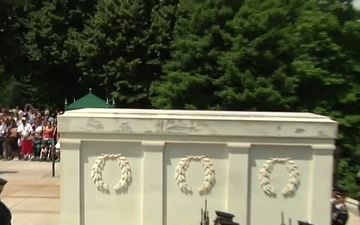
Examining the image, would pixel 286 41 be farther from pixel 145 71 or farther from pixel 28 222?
pixel 28 222

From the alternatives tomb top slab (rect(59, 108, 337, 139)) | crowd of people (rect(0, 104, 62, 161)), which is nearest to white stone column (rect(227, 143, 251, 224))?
tomb top slab (rect(59, 108, 337, 139))

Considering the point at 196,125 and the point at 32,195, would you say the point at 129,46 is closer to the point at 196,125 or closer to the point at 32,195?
the point at 32,195

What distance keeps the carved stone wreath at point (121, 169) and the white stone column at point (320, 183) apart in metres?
2.56

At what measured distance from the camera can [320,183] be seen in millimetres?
9969

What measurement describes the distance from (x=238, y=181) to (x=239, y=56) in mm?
16739

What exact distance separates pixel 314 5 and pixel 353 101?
4461mm

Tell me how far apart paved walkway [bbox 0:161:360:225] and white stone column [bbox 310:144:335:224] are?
9.95ft

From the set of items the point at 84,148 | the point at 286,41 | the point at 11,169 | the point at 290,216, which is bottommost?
the point at 11,169

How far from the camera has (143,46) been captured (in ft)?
115

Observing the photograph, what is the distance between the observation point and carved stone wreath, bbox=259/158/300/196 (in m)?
9.95

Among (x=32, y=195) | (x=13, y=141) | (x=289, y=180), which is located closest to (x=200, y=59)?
(x=13, y=141)

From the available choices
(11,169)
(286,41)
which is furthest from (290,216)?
(286,41)

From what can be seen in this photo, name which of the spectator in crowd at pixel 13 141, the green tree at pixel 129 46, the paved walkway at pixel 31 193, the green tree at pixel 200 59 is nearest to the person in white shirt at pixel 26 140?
the spectator in crowd at pixel 13 141

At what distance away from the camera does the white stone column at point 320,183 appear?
987 centimetres
